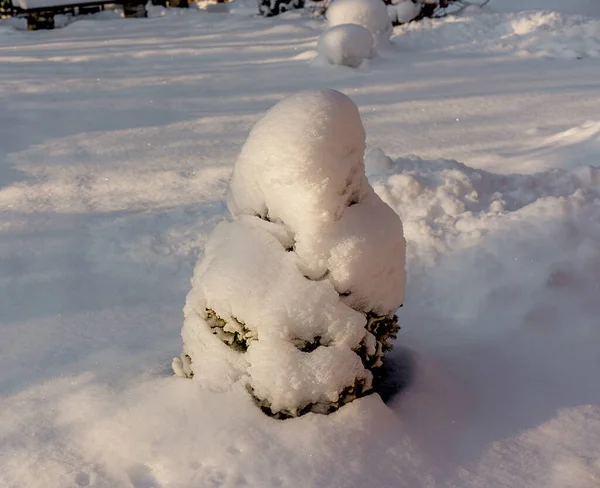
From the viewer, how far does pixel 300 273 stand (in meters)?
2.46

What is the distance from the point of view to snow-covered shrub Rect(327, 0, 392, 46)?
10.2 meters

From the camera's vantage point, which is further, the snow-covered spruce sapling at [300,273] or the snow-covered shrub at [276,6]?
the snow-covered shrub at [276,6]

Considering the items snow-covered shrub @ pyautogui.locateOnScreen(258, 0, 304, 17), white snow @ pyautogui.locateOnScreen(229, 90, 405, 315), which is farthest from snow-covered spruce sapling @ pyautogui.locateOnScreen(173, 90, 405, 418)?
snow-covered shrub @ pyautogui.locateOnScreen(258, 0, 304, 17)

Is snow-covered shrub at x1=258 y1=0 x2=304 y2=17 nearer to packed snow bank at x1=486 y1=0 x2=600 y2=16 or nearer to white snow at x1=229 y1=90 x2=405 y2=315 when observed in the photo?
packed snow bank at x1=486 y1=0 x2=600 y2=16

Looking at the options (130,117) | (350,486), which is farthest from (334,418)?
(130,117)

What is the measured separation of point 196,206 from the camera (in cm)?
495

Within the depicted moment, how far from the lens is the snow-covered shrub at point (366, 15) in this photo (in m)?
10.2

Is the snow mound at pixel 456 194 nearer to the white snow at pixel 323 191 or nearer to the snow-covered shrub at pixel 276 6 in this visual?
the white snow at pixel 323 191

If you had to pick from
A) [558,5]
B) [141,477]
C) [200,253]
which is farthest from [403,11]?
[141,477]

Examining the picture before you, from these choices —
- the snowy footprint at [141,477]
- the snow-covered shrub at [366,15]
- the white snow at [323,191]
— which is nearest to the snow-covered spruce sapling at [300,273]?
the white snow at [323,191]

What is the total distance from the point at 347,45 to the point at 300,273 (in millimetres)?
7461

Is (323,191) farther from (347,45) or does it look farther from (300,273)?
(347,45)

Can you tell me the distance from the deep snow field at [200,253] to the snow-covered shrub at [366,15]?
1967mm

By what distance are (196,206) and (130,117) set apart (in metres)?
2.89
